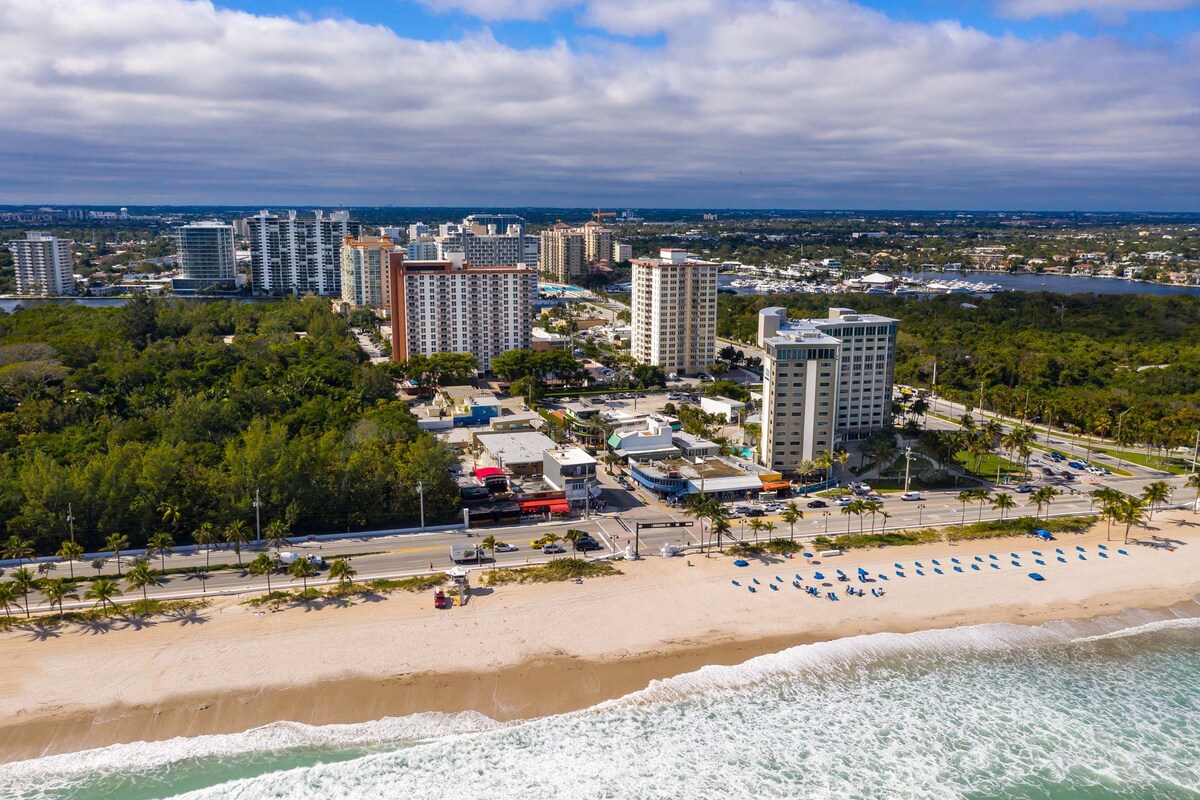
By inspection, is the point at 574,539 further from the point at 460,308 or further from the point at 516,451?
the point at 460,308

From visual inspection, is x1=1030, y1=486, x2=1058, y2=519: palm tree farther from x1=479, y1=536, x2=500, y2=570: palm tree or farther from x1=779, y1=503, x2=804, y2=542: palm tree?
x1=479, y1=536, x2=500, y2=570: palm tree

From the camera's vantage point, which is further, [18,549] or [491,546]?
[491,546]

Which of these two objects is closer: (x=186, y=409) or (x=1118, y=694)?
(x=1118, y=694)

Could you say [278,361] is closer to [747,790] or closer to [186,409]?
[186,409]

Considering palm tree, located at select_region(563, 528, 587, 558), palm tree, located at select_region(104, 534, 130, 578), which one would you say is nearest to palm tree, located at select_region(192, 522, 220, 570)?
palm tree, located at select_region(104, 534, 130, 578)

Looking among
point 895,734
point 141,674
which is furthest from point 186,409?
point 895,734

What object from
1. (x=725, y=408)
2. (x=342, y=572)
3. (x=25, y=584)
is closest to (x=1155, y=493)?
(x=725, y=408)

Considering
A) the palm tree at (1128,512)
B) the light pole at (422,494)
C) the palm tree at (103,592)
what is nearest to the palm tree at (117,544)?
the palm tree at (103,592)

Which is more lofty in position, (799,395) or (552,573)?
(799,395)
